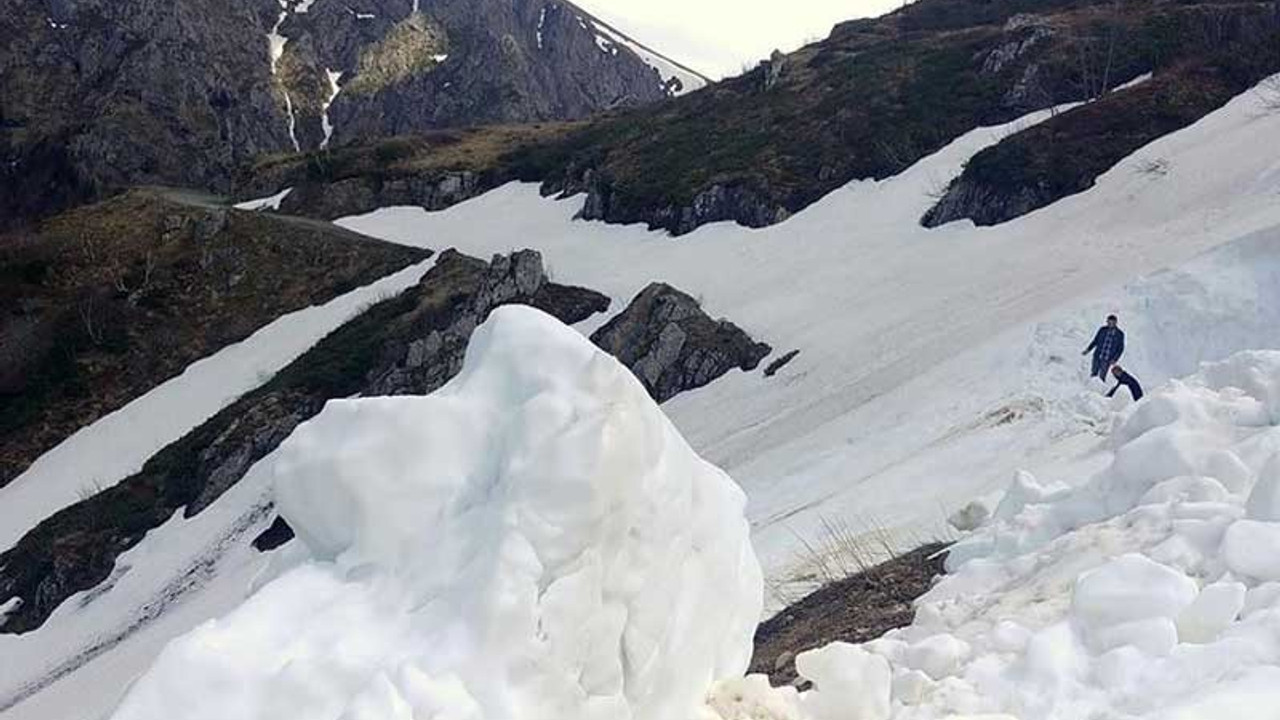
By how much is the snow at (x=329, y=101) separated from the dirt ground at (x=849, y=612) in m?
119

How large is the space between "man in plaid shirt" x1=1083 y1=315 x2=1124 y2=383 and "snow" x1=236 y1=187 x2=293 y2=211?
55.1 meters

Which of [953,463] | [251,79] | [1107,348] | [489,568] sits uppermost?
[251,79]

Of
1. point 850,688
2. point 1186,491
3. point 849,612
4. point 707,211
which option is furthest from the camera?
point 707,211

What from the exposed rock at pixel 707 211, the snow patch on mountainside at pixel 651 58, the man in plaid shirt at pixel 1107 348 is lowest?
the man in plaid shirt at pixel 1107 348

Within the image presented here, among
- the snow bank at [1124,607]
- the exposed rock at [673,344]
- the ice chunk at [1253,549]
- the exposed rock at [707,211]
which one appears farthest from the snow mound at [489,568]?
the exposed rock at [707,211]

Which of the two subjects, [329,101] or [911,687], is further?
[329,101]

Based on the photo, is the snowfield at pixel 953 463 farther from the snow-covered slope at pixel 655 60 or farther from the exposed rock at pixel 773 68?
the snow-covered slope at pixel 655 60

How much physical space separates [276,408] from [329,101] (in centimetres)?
10044

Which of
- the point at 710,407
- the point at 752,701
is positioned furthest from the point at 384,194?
the point at 752,701

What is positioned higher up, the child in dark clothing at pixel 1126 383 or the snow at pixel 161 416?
the snow at pixel 161 416

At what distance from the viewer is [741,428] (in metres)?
27.3

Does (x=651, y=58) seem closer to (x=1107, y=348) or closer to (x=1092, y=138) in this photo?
(x=1092, y=138)

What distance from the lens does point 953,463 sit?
15180 mm

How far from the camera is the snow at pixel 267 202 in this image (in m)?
63.7
